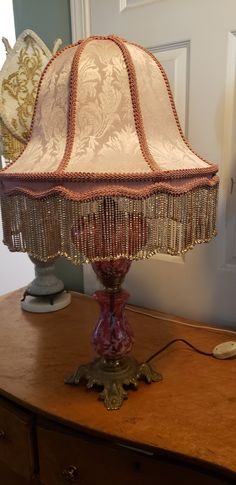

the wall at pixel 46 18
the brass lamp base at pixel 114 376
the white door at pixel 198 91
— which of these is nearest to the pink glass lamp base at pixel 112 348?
the brass lamp base at pixel 114 376

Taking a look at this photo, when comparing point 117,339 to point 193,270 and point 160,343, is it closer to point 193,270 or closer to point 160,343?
point 160,343

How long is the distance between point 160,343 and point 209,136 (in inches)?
19.7

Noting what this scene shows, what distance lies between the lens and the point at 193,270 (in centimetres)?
96

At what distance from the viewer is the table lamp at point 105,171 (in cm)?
47

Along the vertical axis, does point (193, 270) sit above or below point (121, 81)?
below

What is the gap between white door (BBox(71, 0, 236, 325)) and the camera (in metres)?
0.82

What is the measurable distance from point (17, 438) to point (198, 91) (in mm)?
842

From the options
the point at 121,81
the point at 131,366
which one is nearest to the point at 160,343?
the point at 131,366

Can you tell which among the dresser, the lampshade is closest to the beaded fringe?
the lampshade

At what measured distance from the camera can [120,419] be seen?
604 mm

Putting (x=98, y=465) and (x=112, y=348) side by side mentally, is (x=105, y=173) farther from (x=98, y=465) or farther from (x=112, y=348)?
(x=98, y=465)

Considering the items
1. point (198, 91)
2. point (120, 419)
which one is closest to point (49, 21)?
point (198, 91)

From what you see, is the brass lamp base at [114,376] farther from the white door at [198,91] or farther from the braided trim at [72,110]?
the braided trim at [72,110]

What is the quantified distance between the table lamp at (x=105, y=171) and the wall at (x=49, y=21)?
59 centimetres
